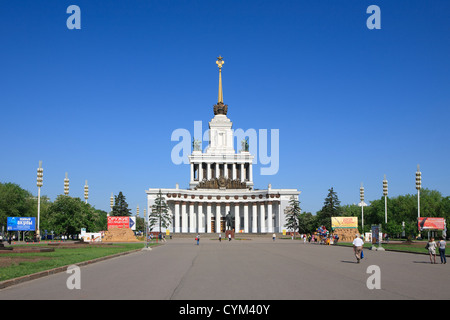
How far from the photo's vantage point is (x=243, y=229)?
117 m

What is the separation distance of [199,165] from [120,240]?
192 ft

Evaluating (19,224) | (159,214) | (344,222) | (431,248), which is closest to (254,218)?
(159,214)

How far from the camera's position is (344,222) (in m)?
65.1

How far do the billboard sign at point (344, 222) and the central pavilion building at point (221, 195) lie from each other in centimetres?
4392

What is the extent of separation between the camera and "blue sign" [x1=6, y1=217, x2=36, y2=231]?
64.1 metres

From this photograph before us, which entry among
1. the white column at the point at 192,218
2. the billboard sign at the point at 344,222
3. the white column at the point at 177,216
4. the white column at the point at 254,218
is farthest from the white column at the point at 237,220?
the billboard sign at the point at 344,222

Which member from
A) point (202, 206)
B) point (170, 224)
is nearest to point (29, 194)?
point (170, 224)

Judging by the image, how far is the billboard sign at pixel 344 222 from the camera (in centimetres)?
6456

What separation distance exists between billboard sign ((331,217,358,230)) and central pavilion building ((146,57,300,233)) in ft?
144

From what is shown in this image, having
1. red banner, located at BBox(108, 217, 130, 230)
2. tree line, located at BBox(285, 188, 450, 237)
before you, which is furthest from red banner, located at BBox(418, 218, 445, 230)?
red banner, located at BBox(108, 217, 130, 230)

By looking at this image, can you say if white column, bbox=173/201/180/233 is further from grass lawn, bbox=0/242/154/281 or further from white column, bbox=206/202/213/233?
grass lawn, bbox=0/242/154/281

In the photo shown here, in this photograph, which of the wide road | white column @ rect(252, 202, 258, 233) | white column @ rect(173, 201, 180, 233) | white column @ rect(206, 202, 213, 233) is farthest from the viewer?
white column @ rect(206, 202, 213, 233)

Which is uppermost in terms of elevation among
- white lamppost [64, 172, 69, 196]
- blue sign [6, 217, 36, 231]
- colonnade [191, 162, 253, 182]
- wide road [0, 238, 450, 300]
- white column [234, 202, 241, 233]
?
colonnade [191, 162, 253, 182]
